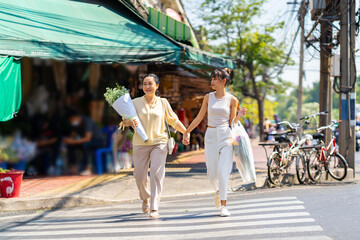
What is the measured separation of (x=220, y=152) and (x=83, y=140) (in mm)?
4777

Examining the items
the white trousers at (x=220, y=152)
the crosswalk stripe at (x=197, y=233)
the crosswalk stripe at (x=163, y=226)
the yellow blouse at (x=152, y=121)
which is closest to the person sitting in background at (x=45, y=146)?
the crosswalk stripe at (x=163, y=226)

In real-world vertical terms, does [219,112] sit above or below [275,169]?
above

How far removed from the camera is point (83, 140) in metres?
10.7

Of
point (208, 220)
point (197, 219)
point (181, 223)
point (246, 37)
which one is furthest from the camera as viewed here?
point (246, 37)

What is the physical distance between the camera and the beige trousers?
21.6ft

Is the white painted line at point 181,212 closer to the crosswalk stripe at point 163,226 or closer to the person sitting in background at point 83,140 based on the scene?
the crosswalk stripe at point 163,226

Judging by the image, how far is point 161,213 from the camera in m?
7.02

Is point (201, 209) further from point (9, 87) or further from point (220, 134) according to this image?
point (9, 87)

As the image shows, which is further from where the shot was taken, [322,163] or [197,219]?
[322,163]

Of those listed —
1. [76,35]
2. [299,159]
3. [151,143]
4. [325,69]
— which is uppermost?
[76,35]

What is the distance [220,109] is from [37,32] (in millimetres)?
4982

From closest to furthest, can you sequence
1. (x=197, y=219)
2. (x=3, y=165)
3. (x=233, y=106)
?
1. (x=197, y=219)
2. (x=233, y=106)
3. (x=3, y=165)


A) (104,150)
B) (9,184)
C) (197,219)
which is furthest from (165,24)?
(197,219)

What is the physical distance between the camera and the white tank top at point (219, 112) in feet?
21.8
